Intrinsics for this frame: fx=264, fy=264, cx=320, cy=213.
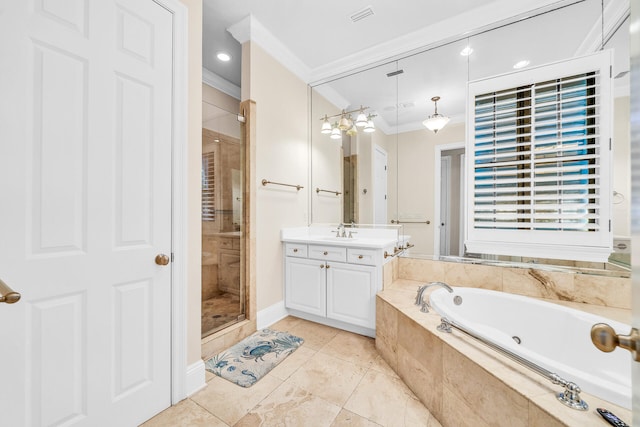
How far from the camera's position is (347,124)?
3082mm

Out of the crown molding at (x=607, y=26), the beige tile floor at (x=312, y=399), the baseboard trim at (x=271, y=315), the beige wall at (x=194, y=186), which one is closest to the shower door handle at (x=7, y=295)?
the beige wall at (x=194, y=186)

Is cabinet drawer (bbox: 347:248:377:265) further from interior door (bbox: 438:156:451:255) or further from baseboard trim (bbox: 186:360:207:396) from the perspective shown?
baseboard trim (bbox: 186:360:207:396)

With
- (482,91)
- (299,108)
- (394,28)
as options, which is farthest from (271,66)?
(482,91)

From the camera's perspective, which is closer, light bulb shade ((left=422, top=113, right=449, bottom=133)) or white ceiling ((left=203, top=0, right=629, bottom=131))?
white ceiling ((left=203, top=0, right=629, bottom=131))

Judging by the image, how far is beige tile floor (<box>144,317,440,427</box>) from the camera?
145cm

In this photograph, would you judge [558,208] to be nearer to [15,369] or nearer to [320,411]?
[320,411]

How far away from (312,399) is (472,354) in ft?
3.18

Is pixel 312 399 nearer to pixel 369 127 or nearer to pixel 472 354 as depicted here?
pixel 472 354

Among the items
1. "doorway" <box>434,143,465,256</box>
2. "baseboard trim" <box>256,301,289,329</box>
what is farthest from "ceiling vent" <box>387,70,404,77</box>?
"baseboard trim" <box>256,301,289,329</box>

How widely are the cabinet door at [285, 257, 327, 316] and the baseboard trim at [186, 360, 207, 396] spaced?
3.75ft

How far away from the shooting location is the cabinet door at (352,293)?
2.30m

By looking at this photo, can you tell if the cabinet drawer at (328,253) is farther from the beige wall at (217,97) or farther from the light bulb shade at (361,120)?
the beige wall at (217,97)

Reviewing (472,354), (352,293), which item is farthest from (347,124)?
(472,354)

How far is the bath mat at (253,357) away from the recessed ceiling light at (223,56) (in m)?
2.88
